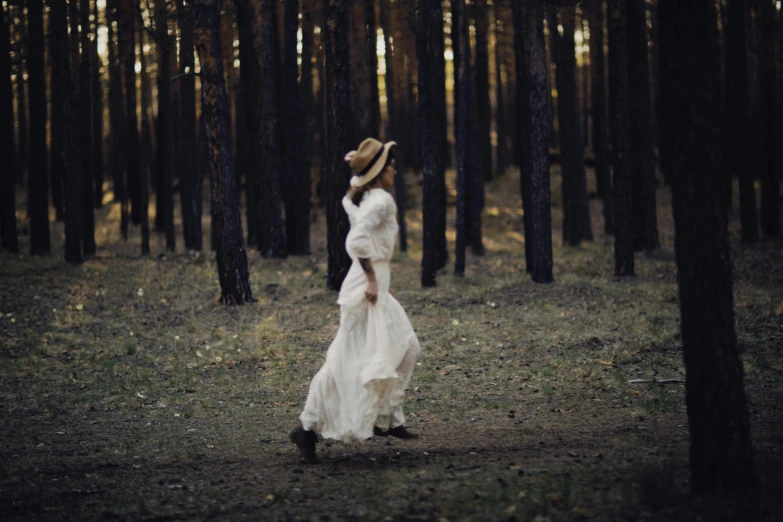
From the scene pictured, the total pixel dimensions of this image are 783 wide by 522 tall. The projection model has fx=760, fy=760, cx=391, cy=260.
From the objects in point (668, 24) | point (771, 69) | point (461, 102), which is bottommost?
point (668, 24)

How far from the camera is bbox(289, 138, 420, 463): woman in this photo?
238 inches

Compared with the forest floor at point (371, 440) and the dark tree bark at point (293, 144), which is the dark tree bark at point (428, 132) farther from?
the dark tree bark at point (293, 144)

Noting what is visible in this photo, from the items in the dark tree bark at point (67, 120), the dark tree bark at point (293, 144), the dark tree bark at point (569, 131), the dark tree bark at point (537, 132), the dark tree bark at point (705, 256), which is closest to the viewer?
the dark tree bark at point (705, 256)

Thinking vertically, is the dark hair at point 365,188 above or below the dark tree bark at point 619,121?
below

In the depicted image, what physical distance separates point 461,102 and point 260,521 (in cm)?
1429

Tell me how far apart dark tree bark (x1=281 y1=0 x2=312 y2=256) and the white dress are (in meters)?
15.8

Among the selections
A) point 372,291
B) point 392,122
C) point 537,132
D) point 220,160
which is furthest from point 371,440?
point 392,122

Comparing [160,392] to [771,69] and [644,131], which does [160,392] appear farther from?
[771,69]

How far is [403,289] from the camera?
677 inches

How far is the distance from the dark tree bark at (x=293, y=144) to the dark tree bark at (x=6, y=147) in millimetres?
7775

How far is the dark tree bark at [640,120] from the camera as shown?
18.1m

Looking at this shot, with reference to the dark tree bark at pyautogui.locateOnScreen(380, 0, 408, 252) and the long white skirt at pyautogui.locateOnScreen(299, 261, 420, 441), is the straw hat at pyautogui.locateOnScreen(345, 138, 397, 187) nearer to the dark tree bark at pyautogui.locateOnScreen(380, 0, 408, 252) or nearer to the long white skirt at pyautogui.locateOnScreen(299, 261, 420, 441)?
the long white skirt at pyautogui.locateOnScreen(299, 261, 420, 441)

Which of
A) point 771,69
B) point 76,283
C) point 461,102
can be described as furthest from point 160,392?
point 771,69

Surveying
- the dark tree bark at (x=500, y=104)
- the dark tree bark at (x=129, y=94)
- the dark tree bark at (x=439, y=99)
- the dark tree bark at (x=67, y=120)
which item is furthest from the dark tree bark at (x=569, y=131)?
the dark tree bark at (x=67, y=120)
